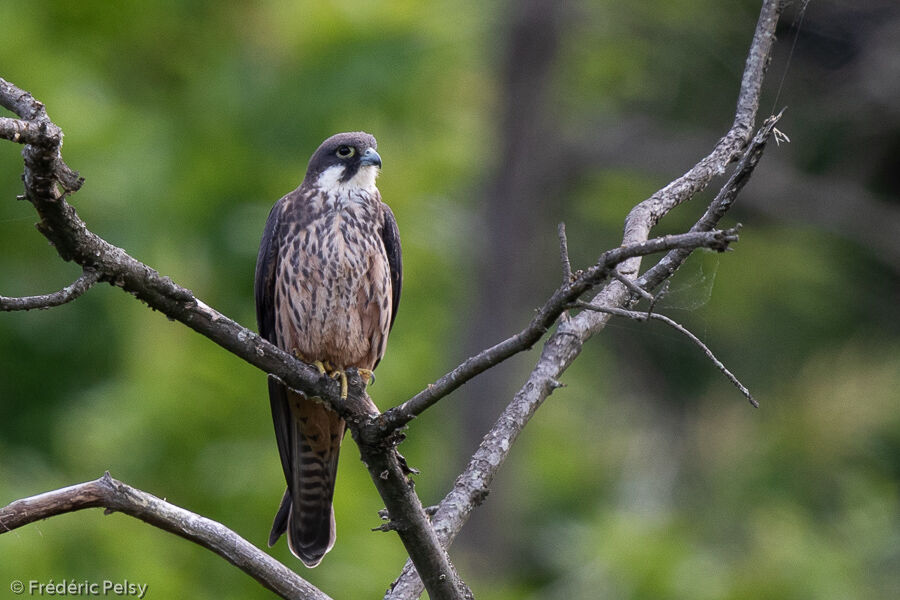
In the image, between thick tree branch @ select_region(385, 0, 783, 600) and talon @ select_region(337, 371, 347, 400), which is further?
thick tree branch @ select_region(385, 0, 783, 600)

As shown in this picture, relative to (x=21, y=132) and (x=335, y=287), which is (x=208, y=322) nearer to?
(x=21, y=132)

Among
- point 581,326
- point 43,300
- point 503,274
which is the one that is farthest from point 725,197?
point 503,274

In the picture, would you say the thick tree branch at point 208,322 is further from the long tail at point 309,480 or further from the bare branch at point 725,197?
the long tail at point 309,480

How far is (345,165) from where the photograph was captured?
3.68m

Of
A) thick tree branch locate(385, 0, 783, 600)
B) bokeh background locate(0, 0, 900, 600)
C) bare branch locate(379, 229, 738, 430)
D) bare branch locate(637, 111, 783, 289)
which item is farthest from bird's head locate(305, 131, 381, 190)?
bokeh background locate(0, 0, 900, 600)

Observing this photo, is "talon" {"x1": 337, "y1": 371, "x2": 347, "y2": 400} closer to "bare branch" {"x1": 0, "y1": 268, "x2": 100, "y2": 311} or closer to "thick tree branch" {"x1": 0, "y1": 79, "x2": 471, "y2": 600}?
"thick tree branch" {"x1": 0, "y1": 79, "x2": 471, "y2": 600}

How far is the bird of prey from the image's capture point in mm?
3396

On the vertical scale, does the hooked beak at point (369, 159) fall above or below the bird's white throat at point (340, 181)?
above

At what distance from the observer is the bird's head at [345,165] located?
3.66m

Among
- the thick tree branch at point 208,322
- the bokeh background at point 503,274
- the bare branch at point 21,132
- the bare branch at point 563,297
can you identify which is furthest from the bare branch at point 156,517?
the bokeh background at point 503,274

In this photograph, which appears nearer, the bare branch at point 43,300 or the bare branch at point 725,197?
the bare branch at point 43,300

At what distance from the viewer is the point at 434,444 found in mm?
9758

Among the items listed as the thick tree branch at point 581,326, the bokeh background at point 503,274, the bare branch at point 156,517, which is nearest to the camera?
the bare branch at point 156,517

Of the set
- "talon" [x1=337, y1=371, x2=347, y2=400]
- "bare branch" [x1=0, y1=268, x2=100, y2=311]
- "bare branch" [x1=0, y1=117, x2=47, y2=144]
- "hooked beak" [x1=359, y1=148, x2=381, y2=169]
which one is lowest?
"bare branch" [x1=0, y1=268, x2=100, y2=311]
